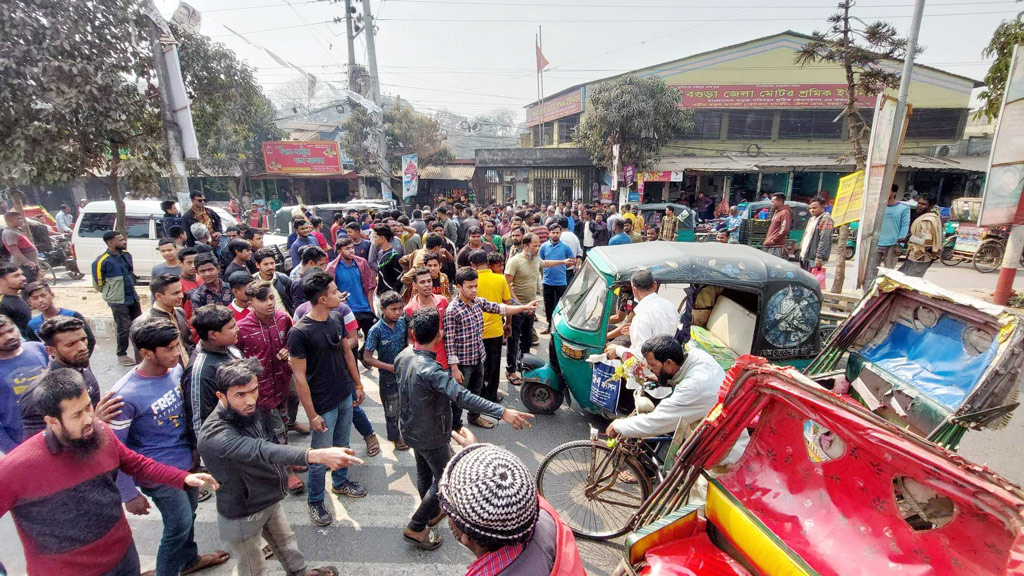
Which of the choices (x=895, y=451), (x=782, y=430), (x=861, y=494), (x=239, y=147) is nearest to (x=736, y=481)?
(x=782, y=430)

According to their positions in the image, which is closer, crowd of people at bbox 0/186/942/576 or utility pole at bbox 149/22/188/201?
crowd of people at bbox 0/186/942/576

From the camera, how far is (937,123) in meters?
23.1

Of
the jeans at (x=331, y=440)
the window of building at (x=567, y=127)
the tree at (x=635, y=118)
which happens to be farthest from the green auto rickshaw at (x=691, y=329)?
the window of building at (x=567, y=127)

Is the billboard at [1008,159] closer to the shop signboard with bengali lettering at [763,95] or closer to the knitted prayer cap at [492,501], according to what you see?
the knitted prayer cap at [492,501]

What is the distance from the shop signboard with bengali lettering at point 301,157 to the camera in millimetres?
24078

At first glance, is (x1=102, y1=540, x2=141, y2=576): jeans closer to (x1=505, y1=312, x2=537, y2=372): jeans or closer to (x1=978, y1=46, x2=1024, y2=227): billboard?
(x1=505, y1=312, x2=537, y2=372): jeans

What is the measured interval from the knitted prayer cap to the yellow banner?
8.86 metres

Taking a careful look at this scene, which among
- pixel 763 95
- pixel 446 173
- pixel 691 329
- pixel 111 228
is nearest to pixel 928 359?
pixel 691 329

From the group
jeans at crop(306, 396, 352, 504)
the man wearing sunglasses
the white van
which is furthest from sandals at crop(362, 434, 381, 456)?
the white van

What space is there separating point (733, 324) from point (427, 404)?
346 cm

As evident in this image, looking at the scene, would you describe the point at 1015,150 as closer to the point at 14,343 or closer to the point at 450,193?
the point at 14,343

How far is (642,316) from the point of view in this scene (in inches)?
150

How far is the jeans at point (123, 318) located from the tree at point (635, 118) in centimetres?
1835

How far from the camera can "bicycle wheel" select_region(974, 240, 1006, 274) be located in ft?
39.1
